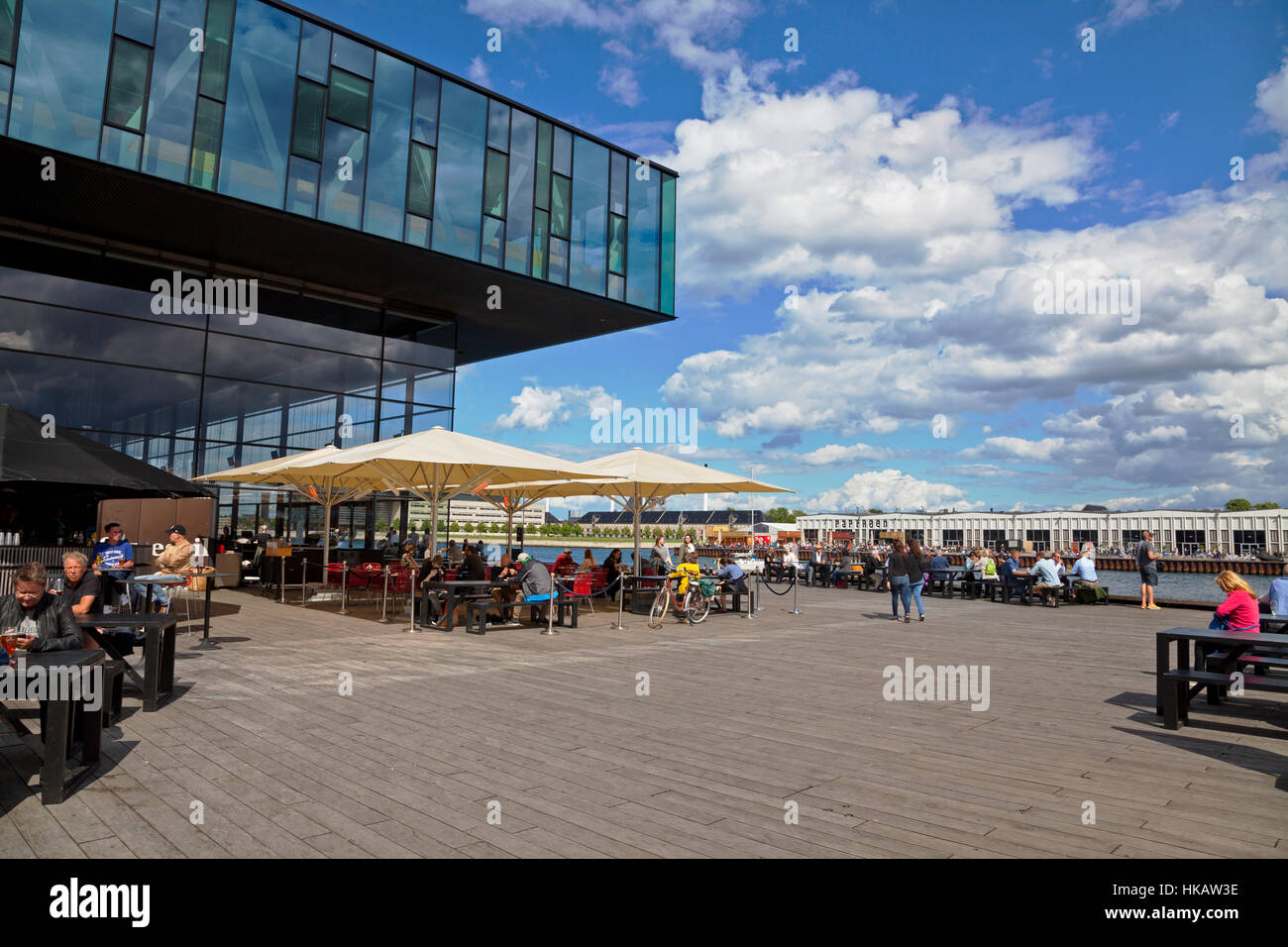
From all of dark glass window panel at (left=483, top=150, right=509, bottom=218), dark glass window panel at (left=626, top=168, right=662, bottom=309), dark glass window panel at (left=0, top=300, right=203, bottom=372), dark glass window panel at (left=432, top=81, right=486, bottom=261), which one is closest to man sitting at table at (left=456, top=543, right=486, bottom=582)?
dark glass window panel at (left=432, top=81, right=486, bottom=261)

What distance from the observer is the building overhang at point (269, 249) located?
15438 millimetres

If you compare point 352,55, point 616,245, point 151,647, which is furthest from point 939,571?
point 352,55

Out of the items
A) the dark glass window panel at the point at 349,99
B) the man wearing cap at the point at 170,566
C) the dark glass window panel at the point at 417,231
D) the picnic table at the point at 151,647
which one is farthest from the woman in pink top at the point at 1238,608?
the dark glass window panel at the point at 349,99

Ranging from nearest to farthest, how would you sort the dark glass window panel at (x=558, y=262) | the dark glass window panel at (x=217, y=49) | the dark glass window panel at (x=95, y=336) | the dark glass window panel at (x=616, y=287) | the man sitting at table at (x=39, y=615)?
the man sitting at table at (x=39, y=615), the dark glass window panel at (x=217, y=49), the dark glass window panel at (x=95, y=336), the dark glass window panel at (x=558, y=262), the dark glass window panel at (x=616, y=287)

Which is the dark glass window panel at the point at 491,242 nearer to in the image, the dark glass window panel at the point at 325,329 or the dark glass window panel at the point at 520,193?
the dark glass window panel at the point at 520,193

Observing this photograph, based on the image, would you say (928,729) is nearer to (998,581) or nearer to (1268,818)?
(1268,818)

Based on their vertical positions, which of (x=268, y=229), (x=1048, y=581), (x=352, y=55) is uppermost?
(x=352, y=55)

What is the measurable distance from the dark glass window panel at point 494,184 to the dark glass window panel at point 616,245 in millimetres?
3409

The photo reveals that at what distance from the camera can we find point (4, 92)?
Result: 45.4ft

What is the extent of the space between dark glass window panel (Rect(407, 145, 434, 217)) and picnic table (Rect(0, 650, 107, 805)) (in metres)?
16.1

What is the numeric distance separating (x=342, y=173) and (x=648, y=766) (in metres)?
17.2

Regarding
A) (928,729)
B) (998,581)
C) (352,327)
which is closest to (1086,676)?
(928,729)

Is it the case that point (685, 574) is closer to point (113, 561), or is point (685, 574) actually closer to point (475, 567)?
point (475, 567)
